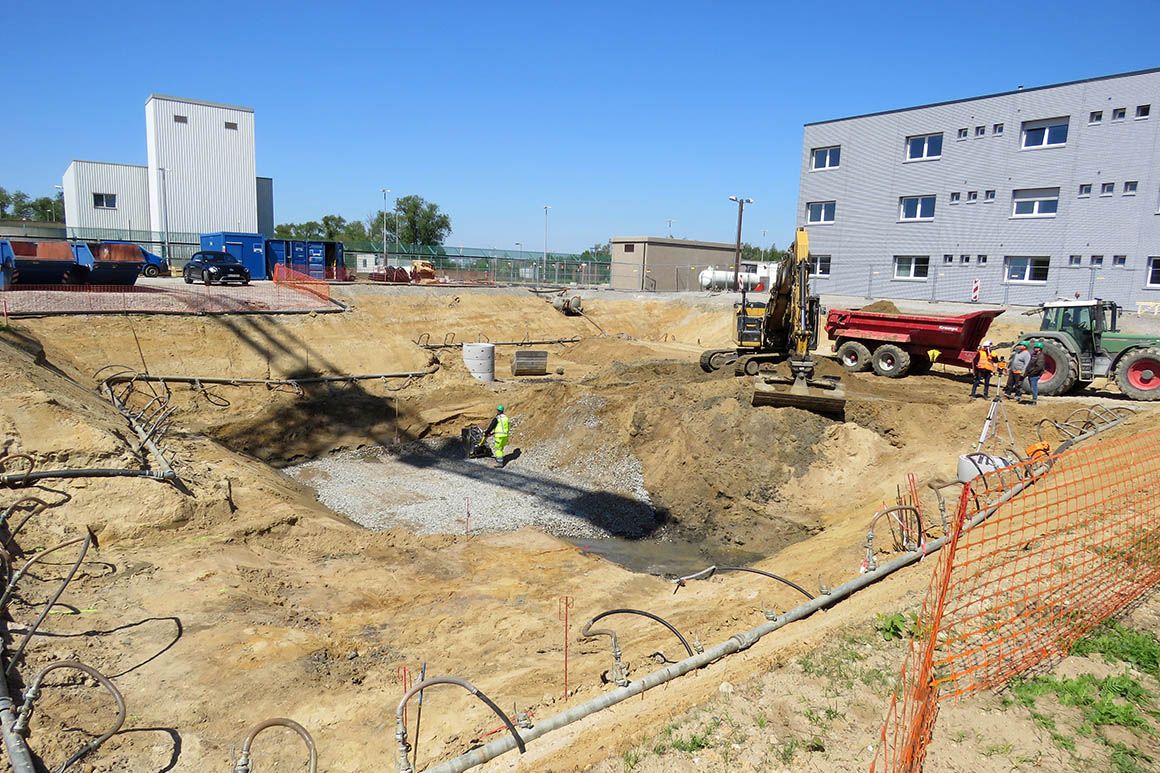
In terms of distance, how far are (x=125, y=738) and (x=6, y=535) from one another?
4.30 m

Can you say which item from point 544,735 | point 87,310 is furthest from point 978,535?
point 87,310

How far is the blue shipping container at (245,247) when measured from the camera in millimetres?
31703

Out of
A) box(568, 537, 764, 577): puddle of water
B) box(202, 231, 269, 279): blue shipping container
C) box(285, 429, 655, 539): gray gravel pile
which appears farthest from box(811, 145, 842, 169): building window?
box(568, 537, 764, 577): puddle of water

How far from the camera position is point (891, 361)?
1952cm

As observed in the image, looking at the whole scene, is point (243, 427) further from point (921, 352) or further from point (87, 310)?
point (921, 352)

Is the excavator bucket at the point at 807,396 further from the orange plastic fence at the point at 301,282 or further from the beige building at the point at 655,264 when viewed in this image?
the beige building at the point at 655,264

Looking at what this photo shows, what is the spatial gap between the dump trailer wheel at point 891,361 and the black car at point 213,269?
24234 millimetres

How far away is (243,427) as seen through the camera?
17.7m

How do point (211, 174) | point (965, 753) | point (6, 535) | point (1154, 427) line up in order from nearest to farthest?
1. point (965, 753)
2. point (6, 535)
3. point (1154, 427)
4. point (211, 174)

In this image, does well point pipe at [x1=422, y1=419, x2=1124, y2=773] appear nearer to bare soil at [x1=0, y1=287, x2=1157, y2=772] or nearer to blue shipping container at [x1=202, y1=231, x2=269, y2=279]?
bare soil at [x1=0, y1=287, x2=1157, y2=772]

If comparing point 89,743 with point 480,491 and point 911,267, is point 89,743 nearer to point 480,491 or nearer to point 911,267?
point 480,491

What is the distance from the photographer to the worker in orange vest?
640 inches

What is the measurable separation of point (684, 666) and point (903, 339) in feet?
53.8

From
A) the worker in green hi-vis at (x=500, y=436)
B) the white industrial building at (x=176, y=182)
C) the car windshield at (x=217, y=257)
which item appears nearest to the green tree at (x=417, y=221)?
the white industrial building at (x=176, y=182)
